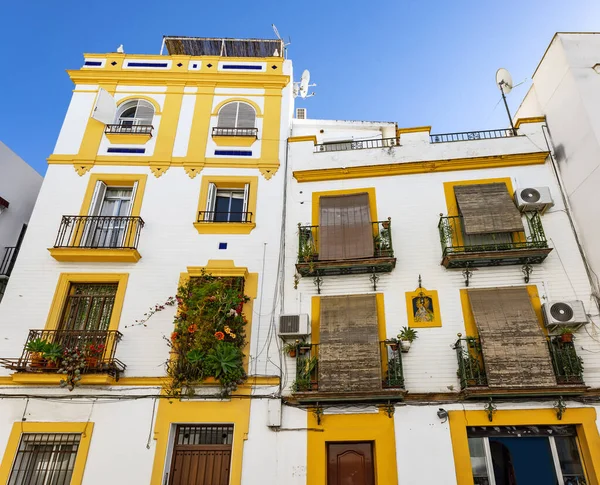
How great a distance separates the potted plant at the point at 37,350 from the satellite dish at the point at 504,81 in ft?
45.5

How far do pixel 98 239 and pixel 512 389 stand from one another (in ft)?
33.1

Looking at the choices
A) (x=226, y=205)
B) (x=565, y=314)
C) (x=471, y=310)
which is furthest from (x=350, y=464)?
(x=226, y=205)

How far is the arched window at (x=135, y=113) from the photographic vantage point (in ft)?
42.8

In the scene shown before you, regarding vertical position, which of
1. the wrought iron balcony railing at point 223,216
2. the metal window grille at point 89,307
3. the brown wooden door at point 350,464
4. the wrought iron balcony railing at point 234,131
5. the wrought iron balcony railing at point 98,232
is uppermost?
the wrought iron balcony railing at point 234,131

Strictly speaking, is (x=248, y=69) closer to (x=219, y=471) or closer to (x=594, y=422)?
(x=219, y=471)

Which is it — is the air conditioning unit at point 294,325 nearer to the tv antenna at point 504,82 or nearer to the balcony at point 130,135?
the balcony at point 130,135

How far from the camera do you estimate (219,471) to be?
28.9 feet

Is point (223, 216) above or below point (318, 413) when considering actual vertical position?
above

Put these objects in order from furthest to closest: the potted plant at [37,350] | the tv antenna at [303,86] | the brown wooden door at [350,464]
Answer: the tv antenna at [303,86]
the potted plant at [37,350]
the brown wooden door at [350,464]

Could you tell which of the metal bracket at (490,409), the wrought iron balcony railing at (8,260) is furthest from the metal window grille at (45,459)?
the metal bracket at (490,409)

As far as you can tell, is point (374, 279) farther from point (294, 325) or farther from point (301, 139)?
point (301, 139)

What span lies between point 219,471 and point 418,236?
6.76m

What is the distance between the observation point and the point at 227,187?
12.1 m

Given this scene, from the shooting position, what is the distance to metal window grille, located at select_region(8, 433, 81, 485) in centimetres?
877
